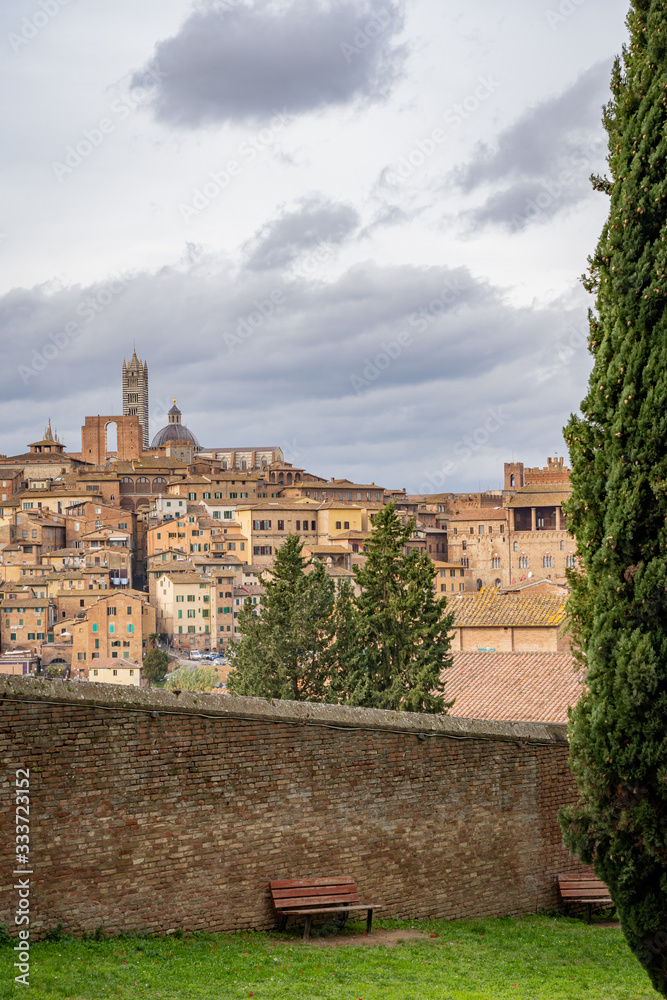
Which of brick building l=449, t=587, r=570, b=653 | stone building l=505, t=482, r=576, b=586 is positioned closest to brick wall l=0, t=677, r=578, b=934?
brick building l=449, t=587, r=570, b=653

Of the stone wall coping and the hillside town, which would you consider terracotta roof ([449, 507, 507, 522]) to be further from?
the stone wall coping

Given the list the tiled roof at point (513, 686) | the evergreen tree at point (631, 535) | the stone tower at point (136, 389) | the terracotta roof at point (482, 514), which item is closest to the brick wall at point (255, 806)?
the evergreen tree at point (631, 535)

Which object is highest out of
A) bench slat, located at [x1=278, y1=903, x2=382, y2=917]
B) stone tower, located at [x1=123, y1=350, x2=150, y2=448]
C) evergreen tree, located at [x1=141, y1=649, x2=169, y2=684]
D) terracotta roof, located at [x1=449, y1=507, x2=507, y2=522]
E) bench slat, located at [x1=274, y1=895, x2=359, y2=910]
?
stone tower, located at [x1=123, y1=350, x2=150, y2=448]

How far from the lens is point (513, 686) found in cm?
1925

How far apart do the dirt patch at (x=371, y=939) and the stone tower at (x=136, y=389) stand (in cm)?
15799

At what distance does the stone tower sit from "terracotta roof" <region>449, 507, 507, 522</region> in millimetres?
73873

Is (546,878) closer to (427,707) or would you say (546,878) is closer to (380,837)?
(380,837)

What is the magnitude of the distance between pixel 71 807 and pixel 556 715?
39.7ft

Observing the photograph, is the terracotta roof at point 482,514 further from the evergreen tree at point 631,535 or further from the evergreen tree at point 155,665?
the evergreen tree at point 631,535

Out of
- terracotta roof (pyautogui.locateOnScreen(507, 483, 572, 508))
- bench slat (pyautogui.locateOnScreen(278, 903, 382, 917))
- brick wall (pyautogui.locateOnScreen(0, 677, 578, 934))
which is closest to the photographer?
brick wall (pyautogui.locateOnScreen(0, 677, 578, 934))

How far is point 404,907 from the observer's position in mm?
8523

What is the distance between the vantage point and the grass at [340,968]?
6.04m

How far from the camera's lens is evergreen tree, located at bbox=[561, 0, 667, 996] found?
20.7 feet

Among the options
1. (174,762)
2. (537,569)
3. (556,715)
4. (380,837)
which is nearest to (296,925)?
(380,837)
